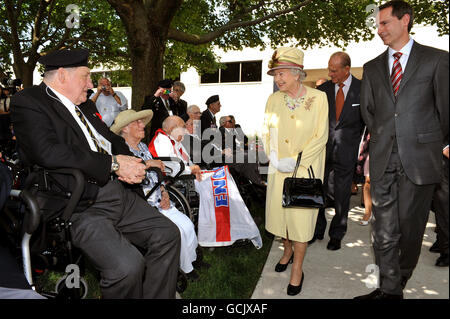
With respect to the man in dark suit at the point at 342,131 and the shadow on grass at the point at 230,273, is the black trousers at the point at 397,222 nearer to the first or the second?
the shadow on grass at the point at 230,273

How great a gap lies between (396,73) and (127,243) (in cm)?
206

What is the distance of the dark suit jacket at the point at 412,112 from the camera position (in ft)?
5.97

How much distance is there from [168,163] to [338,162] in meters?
2.04

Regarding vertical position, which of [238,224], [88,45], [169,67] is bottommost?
[238,224]

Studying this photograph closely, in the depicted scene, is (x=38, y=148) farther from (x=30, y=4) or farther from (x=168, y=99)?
(x=30, y=4)

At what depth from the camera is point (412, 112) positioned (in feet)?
6.78

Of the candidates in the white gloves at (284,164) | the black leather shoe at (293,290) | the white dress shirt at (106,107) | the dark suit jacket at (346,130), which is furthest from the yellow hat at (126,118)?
the white dress shirt at (106,107)

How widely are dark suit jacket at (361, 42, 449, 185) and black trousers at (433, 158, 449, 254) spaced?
5.5 inches

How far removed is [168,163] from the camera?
357cm

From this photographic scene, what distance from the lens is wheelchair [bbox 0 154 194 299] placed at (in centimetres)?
210

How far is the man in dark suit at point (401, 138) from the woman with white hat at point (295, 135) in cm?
64
